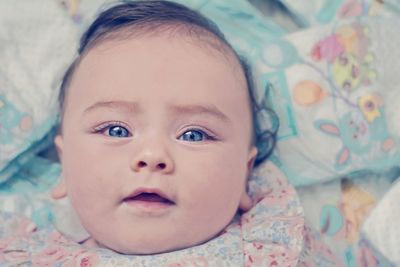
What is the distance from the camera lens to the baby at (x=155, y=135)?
125 centimetres

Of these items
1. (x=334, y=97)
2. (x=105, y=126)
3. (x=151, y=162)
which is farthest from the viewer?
(x=334, y=97)

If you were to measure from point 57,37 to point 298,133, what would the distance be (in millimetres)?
631

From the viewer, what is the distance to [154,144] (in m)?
1.25

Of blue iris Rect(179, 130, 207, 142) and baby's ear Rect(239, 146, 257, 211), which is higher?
blue iris Rect(179, 130, 207, 142)

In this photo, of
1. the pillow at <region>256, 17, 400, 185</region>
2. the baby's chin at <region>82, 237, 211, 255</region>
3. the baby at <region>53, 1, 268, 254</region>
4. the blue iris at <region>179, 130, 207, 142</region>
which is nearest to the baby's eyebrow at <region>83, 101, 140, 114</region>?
the baby at <region>53, 1, 268, 254</region>

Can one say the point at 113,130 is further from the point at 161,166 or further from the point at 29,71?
the point at 29,71

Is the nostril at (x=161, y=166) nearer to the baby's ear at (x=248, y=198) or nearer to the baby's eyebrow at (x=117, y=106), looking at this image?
the baby's eyebrow at (x=117, y=106)

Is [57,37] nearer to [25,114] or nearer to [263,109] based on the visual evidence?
[25,114]

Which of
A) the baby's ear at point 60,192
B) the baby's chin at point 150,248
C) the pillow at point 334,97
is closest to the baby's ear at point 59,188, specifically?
the baby's ear at point 60,192

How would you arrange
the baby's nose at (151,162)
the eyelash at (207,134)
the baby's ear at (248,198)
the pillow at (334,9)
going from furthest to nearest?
1. the pillow at (334,9)
2. the baby's ear at (248,198)
3. the eyelash at (207,134)
4. the baby's nose at (151,162)

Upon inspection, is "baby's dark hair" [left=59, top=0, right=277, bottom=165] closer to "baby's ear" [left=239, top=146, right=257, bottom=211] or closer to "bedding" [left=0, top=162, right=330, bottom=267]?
"baby's ear" [left=239, top=146, right=257, bottom=211]

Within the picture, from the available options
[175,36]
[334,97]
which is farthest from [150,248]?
[334,97]

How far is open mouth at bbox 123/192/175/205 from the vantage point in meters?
1.25

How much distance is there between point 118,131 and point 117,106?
0.16ft
